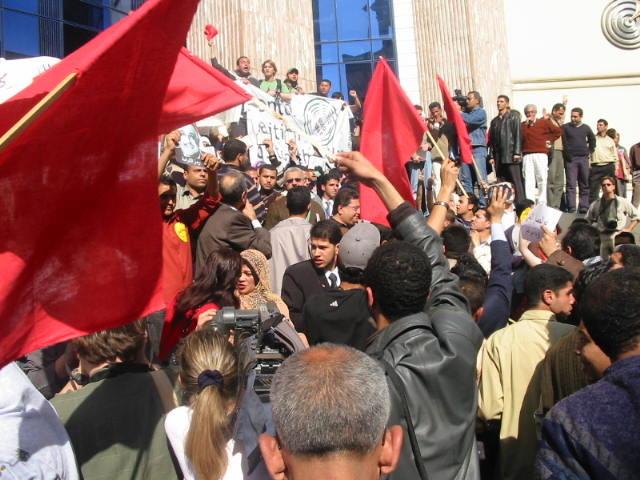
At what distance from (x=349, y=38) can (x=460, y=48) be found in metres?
5.89

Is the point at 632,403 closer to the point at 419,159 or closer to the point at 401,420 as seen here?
the point at 401,420

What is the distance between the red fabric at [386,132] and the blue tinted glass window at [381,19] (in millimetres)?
18371

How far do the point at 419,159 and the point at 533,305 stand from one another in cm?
796

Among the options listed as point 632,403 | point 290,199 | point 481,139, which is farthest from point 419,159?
point 632,403

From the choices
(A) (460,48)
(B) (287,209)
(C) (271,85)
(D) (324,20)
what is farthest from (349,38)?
(B) (287,209)

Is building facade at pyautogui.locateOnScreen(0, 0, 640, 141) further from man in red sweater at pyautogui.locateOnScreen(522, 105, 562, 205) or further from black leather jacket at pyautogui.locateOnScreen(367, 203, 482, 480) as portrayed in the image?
black leather jacket at pyautogui.locateOnScreen(367, 203, 482, 480)

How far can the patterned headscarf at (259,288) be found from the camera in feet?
18.2

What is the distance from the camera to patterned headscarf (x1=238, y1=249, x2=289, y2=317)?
5562 millimetres

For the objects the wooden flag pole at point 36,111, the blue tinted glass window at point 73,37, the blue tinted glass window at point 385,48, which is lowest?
the wooden flag pole at point 36,111

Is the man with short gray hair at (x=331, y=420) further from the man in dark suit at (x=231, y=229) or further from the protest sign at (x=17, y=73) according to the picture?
the protest sign at (x=17, y=73)

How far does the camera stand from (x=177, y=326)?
189 inches

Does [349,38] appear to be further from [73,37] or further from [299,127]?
[299,127]

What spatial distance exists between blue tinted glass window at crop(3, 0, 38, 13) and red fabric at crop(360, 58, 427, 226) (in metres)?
17.3

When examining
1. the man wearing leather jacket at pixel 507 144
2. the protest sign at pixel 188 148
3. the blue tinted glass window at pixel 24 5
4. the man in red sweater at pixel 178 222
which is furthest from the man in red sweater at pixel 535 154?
the blue tinted glass window at pixel 24 5
